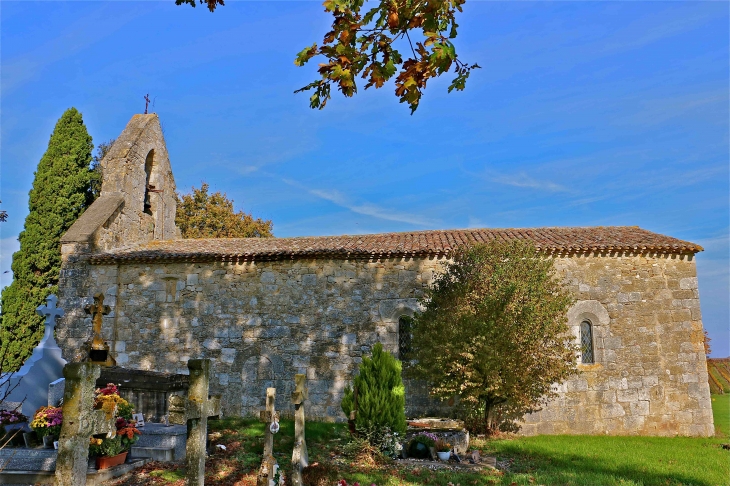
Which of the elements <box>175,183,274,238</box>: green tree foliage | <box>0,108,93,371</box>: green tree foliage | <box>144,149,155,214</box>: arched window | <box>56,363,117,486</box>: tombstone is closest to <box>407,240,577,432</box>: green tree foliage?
<box>56,363,117,486</box>: tombstone

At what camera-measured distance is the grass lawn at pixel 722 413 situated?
13984 millimetres

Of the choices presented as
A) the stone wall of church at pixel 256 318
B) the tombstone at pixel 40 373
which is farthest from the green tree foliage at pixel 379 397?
the tombstone at pixel 40 373

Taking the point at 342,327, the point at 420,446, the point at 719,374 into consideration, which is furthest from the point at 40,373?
the point at 719,374

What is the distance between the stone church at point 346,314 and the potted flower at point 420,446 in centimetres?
352

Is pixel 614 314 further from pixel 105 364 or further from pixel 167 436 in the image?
pixel 105 364

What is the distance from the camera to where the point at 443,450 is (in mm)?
9852

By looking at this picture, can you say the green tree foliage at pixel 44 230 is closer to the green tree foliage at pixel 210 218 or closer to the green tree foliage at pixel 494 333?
the green tree foliage at pixel 210 218

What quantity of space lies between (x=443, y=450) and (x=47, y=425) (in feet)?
21.0

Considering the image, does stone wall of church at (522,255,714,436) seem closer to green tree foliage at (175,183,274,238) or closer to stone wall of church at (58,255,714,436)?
stone wall of church at (58,255,714,436)

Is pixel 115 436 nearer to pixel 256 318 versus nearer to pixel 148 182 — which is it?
pixel 256 318

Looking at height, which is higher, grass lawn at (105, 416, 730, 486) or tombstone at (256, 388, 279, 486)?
tombstone at (256, 388, 279, 486)

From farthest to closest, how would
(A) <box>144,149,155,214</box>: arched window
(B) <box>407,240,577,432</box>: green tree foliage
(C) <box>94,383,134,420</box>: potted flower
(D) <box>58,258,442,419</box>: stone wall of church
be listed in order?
(A) <box>144,149,155,214</box>: arched window
(D) <box>58,258,442,419</box>: stone wall of church
(B) <box>407,240,577,432</box>: green tree foliage
(C) <box>94,383,134,420</box>: potted flower

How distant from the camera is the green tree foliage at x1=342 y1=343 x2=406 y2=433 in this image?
392 inches

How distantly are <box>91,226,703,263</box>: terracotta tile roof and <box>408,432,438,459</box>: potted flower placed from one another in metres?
5.19
